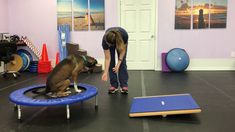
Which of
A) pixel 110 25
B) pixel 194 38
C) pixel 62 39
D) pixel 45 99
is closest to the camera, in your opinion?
pixel 45 99

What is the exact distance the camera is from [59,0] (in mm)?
7969

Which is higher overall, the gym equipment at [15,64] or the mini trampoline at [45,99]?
the gym equipment at [15,64]

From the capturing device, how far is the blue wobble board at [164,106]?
10.6ft

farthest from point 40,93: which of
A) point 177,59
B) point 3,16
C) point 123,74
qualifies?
point 3,16

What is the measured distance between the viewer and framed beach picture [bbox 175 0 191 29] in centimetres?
758

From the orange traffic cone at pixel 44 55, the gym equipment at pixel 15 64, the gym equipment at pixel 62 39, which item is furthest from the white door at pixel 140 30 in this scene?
the gym equipment at pixel 15 64

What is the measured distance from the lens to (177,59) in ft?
23.6

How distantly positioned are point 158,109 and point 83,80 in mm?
3234

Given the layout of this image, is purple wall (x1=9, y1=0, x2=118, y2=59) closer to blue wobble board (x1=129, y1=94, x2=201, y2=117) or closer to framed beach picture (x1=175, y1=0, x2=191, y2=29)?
framed beach picture (x1=175, y1=0, x2=191, y2=29)

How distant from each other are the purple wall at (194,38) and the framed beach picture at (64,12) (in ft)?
9.31

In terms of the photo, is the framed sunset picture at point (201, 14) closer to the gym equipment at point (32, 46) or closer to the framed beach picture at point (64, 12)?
the framed beach picture at point (64, 12)

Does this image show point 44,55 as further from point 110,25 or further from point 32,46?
point 110,25

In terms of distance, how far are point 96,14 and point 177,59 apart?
2874mm

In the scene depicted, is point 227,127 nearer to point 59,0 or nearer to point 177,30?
point 177,30
